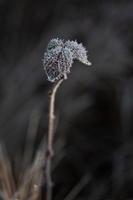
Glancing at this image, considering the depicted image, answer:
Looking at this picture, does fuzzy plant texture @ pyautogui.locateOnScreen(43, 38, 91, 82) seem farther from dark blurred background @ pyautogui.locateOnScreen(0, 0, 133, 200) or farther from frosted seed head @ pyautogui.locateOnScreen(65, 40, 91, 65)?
dark blurred background @ pyautogui.locateOnScreen(0, 0, 133, 200)

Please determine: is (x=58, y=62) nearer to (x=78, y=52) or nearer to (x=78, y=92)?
(x=78, y=52)

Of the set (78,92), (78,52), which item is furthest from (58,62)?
(78,92)

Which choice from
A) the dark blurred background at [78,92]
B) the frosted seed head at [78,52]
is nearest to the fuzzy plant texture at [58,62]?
the frosted seed head at [78,52]

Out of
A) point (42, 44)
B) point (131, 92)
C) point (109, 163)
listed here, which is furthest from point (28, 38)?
point (109, 163)

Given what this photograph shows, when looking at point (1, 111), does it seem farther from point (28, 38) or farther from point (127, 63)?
point (127, 63)

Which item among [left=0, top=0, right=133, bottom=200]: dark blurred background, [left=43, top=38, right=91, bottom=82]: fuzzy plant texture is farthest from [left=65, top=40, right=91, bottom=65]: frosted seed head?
[left=0, top=0, right=133, bottom=200]: dark blurred background

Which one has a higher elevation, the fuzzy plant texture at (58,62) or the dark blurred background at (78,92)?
the dark blurred background at (78,92)

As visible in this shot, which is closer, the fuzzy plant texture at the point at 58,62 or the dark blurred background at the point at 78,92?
the fuzzy plant texture at the point at 58,62

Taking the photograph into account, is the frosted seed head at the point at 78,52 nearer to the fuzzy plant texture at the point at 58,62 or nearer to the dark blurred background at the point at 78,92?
the fuzzy plant texture at the point at 58,62
